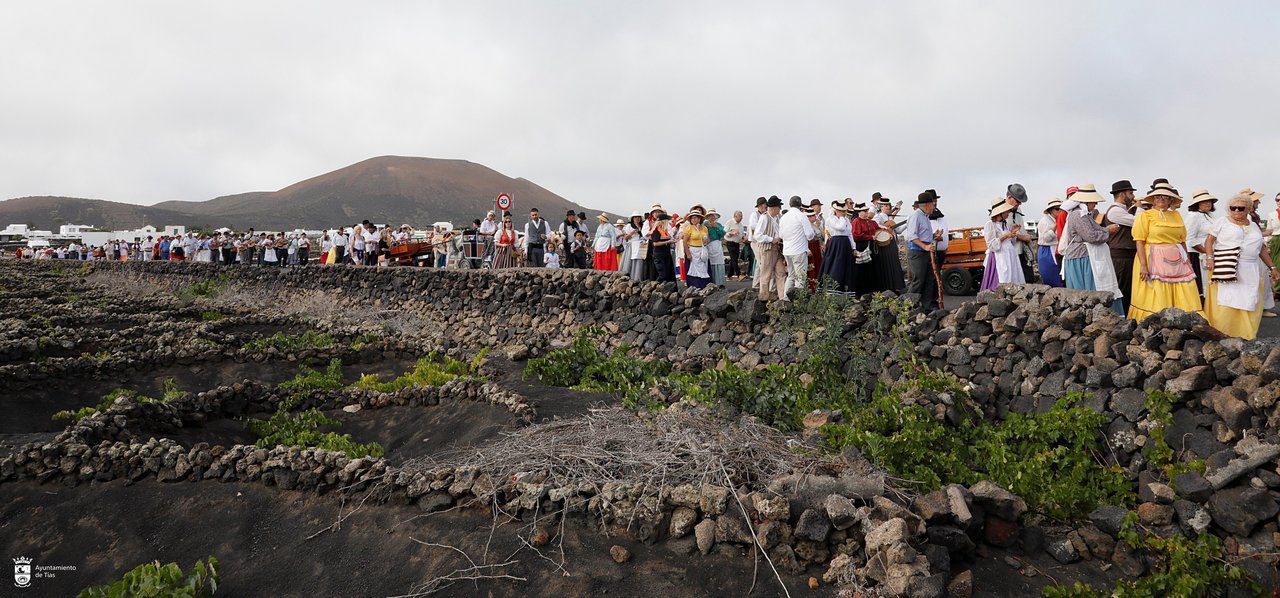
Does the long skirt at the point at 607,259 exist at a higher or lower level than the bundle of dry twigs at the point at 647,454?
higher

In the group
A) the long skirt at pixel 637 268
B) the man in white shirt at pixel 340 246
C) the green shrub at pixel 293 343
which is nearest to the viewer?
the green shrub at pixel 293 343

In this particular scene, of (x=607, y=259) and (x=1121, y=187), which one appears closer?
(x=1121, y=187)

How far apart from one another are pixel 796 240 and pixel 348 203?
346 ft

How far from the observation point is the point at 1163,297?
24.8ft

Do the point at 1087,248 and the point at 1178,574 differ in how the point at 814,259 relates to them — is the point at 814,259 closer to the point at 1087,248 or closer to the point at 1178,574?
the point at 1087,248

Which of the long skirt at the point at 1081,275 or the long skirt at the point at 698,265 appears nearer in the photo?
the long skirt at the point at 1081,275

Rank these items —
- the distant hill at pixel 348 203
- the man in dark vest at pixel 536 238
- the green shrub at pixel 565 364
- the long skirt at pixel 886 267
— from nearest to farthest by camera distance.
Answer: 1. the green shrub at pixel 565 364
2. the long skirt at pixel 886 267
3. the man in dark vest at pixel 536 238
4. the distant hill at pixel 348 203

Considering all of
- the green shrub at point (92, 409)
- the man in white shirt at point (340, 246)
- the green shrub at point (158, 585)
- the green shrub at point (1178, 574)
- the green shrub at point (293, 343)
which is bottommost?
the green shrub at point (92, 409)

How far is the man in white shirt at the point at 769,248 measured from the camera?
11.7m

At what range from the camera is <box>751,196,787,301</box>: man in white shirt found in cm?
1166

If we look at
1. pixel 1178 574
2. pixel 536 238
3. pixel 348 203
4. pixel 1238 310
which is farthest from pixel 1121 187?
pixel 348 203

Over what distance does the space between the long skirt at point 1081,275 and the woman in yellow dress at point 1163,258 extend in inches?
29.4

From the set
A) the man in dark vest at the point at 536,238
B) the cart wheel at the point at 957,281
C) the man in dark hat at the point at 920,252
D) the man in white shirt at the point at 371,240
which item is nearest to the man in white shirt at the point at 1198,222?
the man in dark hat at the point at 920,252

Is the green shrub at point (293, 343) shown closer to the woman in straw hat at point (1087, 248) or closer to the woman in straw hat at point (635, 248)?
the woman in straw hat at point (635, 248)
